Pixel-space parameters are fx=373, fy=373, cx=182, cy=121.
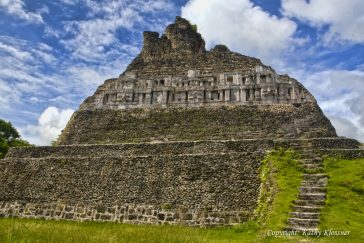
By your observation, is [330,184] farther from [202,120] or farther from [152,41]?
[152,41]

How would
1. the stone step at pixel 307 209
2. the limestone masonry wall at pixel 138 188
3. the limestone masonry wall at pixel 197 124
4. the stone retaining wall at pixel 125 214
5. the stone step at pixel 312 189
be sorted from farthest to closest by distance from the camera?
1. the limestone masonry wall at pixel 197 124
2. the limestone masonry wall at pixel 138 188
3. the stone retaining wall at pixel 125 214
4. the stone step at pixel 312 189
5. the stone step at pixel 307 209

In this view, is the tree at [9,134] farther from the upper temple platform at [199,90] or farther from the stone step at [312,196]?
the stone step at [312,196]

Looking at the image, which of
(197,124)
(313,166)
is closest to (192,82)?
(197,124)

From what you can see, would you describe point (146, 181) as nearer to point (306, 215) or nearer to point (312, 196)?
point (312, 196)

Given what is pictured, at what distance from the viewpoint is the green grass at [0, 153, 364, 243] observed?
9.04 m

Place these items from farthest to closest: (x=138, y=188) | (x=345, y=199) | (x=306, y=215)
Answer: (x=138, y=188)
(x=345, y=199)
(x=306, y=215)

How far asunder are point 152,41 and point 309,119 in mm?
14516

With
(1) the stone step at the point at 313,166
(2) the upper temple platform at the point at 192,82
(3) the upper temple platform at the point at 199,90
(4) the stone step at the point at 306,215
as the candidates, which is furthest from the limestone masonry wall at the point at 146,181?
(2) the upper temple platform at the point at 192,82

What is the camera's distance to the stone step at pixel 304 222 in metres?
10.3

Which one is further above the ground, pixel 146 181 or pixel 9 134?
pixel 9 134

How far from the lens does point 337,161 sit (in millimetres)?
14250

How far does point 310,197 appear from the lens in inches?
Result: 464

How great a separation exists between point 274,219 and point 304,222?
896 mm

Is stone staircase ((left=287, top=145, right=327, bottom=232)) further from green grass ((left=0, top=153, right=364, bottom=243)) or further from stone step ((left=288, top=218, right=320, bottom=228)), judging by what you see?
green grass ((left=0, top=153, right=364, bottom=243))
